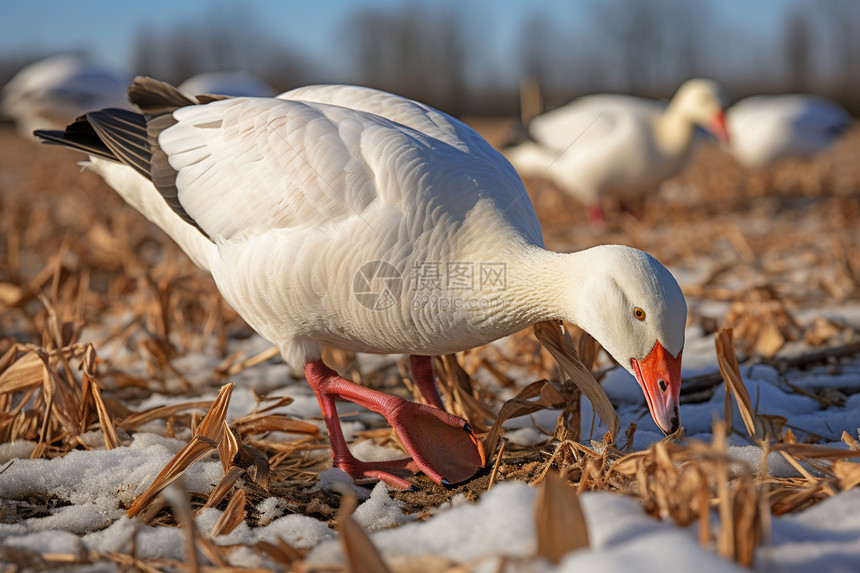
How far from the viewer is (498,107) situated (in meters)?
45.9

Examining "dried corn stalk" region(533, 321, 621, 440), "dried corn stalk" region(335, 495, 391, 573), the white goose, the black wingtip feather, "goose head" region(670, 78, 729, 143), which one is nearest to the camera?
"dried corn stalk" region(335, 495, 391, 573)

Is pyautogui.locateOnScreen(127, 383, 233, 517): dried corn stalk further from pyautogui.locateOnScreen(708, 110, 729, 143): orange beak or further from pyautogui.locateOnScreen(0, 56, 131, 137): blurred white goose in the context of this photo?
pyautogui.locateOnScreen(708, 110, 729, 143): orange beak

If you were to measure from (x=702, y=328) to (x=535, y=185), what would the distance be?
6853mm

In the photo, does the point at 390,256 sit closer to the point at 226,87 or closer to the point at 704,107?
the point at 226,87

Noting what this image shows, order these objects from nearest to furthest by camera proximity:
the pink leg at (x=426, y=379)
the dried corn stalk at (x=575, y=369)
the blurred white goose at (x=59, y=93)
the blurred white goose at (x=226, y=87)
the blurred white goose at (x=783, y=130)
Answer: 1. the dried corn stalk at (x=575, y=369)
2. the pink leg at (x=426, y=379)
3. the blurred white goose at (x=226, y=87)
4. the blurred white goose at (x=59, y=93)
5. the blurred white goose at (x=783, y=130)

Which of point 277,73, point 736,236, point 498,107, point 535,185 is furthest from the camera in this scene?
point 277,73

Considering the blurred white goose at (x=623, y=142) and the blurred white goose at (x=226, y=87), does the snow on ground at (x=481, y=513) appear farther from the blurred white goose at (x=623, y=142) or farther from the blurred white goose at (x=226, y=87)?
the blurred white goose at (x=226, y=87)

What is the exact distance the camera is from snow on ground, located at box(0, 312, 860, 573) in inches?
57.6

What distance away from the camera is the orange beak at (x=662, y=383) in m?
2.26

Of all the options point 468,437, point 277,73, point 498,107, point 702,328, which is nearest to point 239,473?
point 468,437

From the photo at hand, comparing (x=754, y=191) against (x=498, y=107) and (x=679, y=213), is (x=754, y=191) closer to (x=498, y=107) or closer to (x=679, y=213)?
(x=679, y=213)

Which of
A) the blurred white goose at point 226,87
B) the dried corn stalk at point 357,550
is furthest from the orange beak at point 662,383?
the blurred white goose at point 226,87

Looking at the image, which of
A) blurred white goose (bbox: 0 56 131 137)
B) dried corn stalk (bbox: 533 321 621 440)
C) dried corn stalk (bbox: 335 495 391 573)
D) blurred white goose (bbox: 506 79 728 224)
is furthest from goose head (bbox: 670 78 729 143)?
dried corn stalk (bbox: 335 495 391 573)

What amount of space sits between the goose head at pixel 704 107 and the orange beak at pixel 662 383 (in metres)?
6.85
